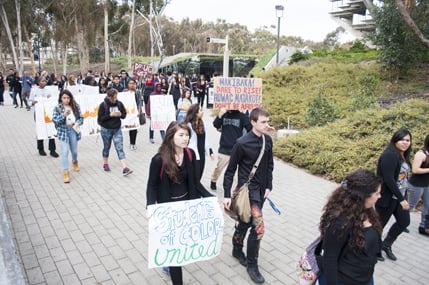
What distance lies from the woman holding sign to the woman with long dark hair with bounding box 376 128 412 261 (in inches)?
85.0

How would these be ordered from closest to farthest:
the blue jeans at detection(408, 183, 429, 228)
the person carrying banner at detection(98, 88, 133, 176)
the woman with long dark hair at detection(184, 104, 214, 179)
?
1. the blue jeans at detection(408, 183, 429, 228)
2. the woman with long dark hair at detection(184, 104, 214, 179)
3. the person carrying banner at detection(98, 88, 133, 176)

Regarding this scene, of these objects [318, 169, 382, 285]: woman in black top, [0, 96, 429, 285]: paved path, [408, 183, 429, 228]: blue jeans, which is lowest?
[0, 96, 429, 285]: paved path

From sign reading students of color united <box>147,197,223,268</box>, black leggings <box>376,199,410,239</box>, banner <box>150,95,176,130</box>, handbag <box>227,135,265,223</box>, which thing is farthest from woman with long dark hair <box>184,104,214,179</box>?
banner <box>150,95,176,130</box>

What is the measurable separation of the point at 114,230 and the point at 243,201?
7.45 ft

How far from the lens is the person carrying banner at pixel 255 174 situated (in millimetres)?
3889

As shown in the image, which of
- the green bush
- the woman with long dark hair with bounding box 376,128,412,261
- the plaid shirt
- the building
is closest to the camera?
the woman with long dark hair with bounding box 376,128,412,261

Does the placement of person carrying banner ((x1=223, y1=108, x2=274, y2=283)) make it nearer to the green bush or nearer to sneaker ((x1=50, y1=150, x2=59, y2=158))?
the green bush

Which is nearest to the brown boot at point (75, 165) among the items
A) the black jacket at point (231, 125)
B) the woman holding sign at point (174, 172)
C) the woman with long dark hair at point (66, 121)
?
the woman with long dark hair at point (66, 121)

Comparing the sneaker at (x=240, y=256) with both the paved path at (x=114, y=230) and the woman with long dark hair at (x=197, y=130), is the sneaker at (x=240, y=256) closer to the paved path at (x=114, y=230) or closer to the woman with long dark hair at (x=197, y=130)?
the paved path at (x=114, y=230)

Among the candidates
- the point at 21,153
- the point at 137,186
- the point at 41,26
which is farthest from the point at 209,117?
the point at 41,26

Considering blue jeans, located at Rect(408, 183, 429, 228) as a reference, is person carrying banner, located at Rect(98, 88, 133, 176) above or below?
above

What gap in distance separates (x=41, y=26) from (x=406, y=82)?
128ft

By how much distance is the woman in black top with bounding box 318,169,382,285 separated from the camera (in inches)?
99.6

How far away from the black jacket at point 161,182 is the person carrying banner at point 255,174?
0.51 metres
